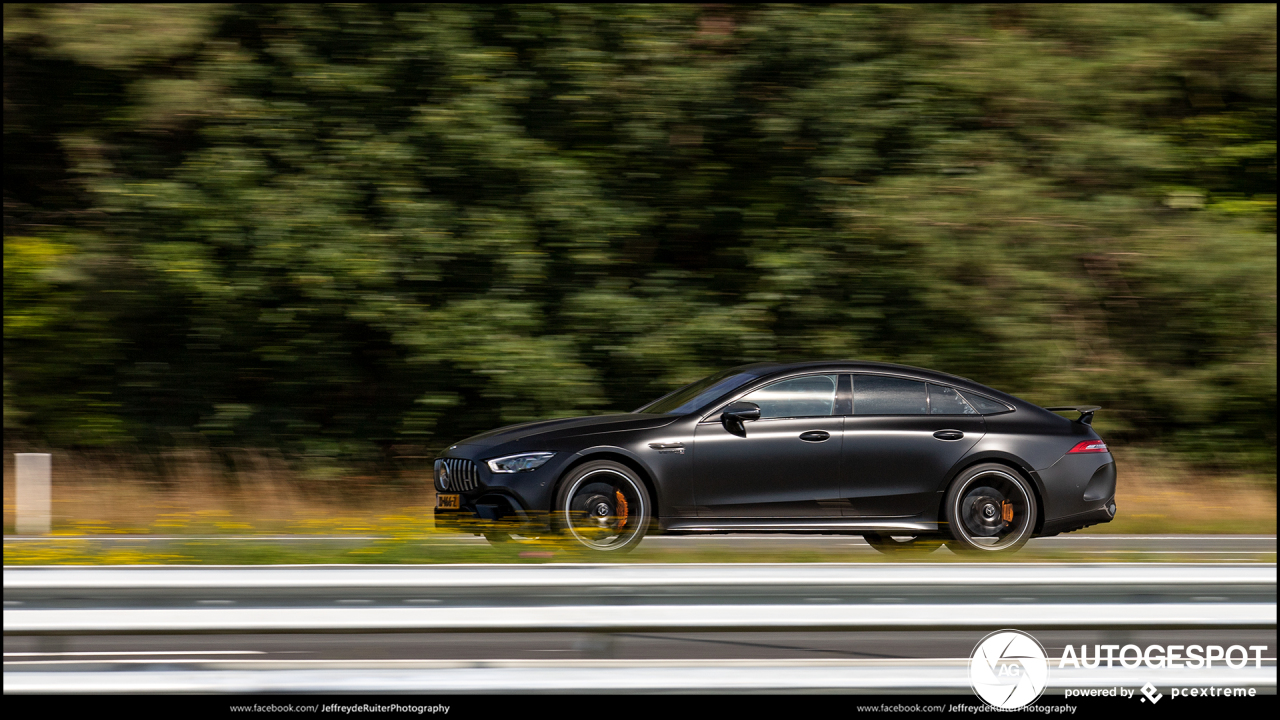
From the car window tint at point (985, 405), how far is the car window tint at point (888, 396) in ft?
1.06

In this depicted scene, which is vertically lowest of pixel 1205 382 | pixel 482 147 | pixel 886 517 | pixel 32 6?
pixel 886 517

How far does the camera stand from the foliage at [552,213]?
1165 centimetres

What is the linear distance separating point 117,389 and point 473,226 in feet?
13.6

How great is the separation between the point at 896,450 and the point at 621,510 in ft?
6.18

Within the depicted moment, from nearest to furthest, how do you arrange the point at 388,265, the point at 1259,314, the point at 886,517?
the point at 886,517
the point at 388,265
the point at 1259,314

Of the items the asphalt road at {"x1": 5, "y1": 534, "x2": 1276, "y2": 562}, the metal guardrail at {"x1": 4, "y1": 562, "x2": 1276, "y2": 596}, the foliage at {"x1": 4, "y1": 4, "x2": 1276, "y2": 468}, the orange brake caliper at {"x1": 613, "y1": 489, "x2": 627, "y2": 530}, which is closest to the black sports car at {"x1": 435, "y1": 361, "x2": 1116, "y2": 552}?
the orange brake caliper at {"x1": 613, "y1": 489, "x2": 627, "y2": 530}

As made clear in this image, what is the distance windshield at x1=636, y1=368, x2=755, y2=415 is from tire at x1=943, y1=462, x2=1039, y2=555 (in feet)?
5.32

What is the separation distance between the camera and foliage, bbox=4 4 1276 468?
11.6m

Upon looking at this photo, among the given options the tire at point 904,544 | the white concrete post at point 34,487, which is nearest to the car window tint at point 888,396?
the tire at point 904,544

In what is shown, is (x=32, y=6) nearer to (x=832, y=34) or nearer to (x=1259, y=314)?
(x=832, y=34)

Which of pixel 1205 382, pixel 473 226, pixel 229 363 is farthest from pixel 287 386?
pixel 1205 382

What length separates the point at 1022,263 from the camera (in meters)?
12.0

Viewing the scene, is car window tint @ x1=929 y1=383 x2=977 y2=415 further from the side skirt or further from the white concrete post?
the white concrete post

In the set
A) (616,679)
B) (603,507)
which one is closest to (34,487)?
(603,507)
